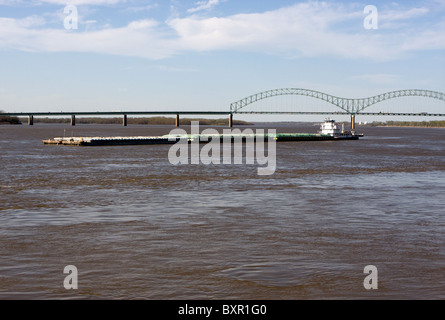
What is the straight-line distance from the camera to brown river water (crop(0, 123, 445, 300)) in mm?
12336

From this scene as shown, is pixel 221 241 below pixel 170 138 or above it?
below

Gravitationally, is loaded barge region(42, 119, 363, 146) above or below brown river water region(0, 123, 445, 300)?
above

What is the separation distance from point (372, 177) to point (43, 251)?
98.2 ft

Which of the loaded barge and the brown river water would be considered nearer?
the brown river water

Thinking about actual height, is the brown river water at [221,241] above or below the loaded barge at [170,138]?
below

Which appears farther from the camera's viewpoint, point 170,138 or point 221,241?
point 170,138

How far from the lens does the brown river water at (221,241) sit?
12336mm

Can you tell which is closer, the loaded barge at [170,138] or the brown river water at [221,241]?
the brown river water at [221,241]

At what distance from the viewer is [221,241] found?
56.0 ft

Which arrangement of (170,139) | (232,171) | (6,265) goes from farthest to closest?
(170,139) → (232,171) → (6,265)

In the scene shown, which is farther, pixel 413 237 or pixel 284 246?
pixel 413 237
